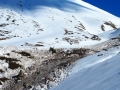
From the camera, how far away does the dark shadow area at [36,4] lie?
119425 millimetres

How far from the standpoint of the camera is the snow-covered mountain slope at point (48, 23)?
70000 millimetres

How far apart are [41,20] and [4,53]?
64.7 meters

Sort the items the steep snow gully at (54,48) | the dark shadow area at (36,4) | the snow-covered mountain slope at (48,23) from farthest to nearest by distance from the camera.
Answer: the dark shadow area at (36,4)
the snow-covered mountain slope at (48,23)
the steep snow gully at (54,48)

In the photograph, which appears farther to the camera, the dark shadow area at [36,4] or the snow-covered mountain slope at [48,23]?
the dark shadow area at [36,4]

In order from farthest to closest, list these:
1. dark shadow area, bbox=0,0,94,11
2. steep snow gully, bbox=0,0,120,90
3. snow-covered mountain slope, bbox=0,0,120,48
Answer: dark shadow area, bbox=0,0,94,11, snow-covered mountain slope, bbox=0,0,120,48, steep snow gully, bbox=0,0,120,90

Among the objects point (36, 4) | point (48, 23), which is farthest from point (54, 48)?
point (36, 4)

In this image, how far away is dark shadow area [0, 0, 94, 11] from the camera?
119 meters

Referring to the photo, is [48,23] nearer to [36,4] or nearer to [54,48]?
[36,4]

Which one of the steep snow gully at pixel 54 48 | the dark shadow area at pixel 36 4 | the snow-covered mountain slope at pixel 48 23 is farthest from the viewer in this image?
the dark shadow area at pixel 36 4

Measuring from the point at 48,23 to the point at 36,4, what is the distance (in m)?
34.5

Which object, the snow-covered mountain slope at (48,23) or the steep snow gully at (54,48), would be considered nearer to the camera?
the steep snow gully at (54,48)

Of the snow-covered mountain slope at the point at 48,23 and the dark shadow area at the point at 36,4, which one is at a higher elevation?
the dark shadow area at the point at 36,4

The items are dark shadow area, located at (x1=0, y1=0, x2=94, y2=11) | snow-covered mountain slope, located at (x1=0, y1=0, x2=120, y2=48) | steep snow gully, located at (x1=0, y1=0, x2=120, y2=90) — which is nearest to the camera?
steep snow gully, located at (x1=0, y1=0, x2=120, y2=90)

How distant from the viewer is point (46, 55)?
4075 cm
